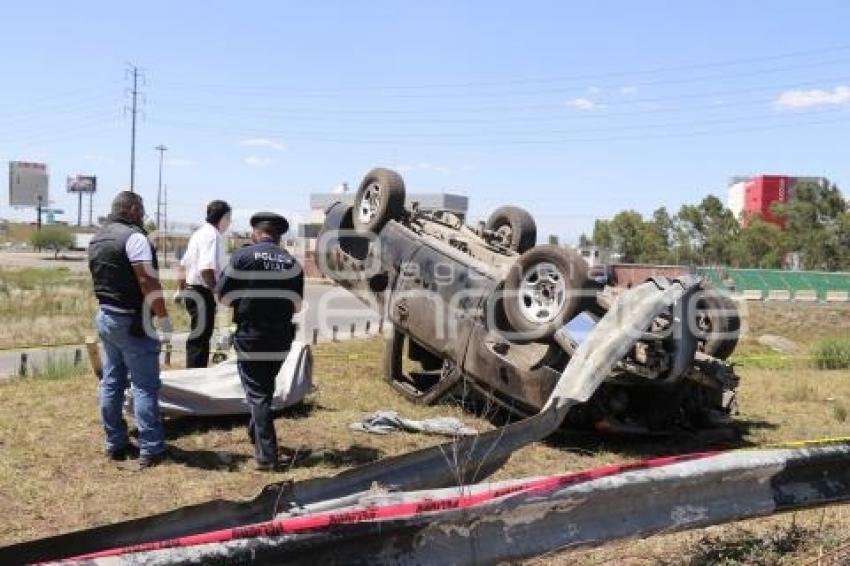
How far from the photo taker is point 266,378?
227 inches

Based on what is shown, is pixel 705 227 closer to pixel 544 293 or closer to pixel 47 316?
pixel 47 316

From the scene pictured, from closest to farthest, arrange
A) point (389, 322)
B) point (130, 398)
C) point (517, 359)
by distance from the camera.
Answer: point (130, 398)
point (517, 359)
point (389, 322)

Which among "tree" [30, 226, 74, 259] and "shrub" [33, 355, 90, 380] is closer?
"shrub" [33, 355, 90, 380]

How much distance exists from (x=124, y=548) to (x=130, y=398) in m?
3.77

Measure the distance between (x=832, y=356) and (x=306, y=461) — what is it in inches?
429

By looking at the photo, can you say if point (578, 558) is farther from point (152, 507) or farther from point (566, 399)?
point (152, 507)

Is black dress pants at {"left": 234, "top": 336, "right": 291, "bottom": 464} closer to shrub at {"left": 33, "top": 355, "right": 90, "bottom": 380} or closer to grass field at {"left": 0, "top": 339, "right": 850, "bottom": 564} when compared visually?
grass field at {"left": 0, "top": 339, "right": 850, "bottom": 564}

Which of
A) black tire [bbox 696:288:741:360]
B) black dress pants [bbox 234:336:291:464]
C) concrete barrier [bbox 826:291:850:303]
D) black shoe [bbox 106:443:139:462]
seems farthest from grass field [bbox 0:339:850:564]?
concrete barrier [bbox 826:291:850:303]

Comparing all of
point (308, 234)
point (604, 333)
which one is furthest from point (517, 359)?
point (308, 234)

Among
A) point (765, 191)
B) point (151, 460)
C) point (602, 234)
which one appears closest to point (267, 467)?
point (151, 460)

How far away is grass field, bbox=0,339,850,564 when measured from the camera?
4031 millimetres

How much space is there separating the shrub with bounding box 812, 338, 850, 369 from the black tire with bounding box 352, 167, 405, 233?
866 cm

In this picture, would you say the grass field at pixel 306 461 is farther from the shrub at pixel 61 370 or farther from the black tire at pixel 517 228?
the black tire at pixel 517 228

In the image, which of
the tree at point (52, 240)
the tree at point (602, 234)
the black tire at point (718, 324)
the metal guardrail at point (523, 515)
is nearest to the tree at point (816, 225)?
the tree at point (602, 234)
